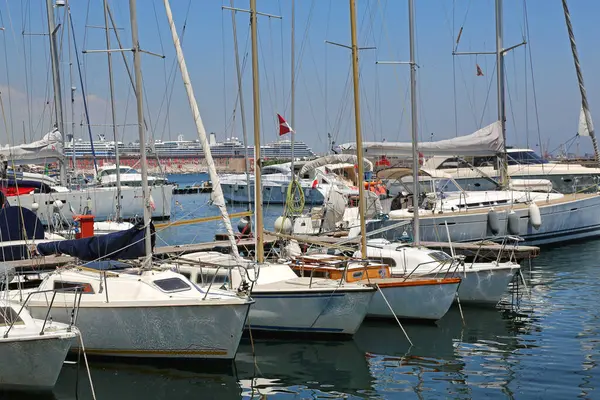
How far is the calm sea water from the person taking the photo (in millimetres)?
15164

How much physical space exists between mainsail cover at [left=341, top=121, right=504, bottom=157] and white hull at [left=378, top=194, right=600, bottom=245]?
3.17m

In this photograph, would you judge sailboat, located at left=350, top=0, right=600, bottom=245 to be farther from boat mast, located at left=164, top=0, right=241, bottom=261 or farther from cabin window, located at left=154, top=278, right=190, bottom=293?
cabin window, located at left=154, top=278, right=190, bottom=293

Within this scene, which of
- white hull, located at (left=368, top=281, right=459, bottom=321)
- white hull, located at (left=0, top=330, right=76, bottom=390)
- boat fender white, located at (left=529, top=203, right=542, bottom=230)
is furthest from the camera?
boat fender white, located at (left=529, top=203, right=542, bottom=230)

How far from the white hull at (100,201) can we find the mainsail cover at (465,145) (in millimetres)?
14723

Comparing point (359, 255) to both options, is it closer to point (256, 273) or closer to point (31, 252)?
point (256, 273)

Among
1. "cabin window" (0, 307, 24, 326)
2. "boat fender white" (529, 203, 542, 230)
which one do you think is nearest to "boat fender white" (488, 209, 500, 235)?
"boat fender white" (529, 203, 542, 230)

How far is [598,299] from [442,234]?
369 inches

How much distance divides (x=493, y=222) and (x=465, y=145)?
15.3 ft

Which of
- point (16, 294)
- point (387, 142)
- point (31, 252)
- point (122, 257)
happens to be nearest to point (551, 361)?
point (122, 257)

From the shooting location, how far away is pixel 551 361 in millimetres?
16906

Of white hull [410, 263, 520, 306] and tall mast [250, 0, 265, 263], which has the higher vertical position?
tall mast [250, 0, 265, 263]

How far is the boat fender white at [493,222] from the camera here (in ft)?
106

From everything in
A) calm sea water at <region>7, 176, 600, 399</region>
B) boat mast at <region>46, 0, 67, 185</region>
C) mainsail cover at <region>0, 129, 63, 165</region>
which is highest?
boat mast at <region>46, 0, 67, 185</region>

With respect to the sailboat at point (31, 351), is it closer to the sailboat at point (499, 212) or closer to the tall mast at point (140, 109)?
the tall mast at point (140, 109)
